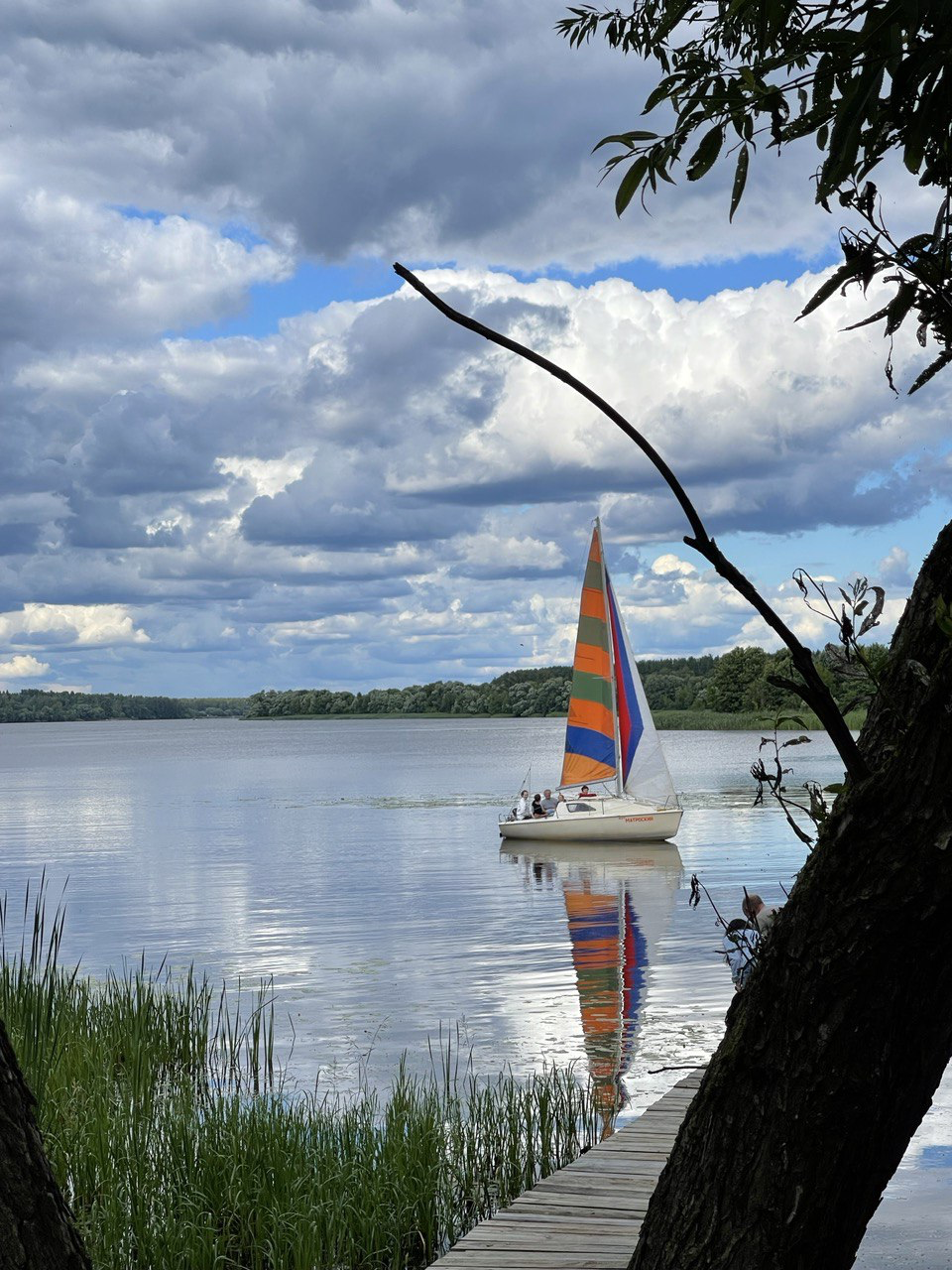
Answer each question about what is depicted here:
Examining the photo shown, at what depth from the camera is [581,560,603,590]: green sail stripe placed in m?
38.2

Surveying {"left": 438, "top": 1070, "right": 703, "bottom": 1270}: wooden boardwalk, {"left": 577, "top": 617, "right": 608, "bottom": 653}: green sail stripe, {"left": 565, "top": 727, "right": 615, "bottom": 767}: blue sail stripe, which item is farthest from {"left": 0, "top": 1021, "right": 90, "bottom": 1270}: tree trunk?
{"left": 577, "top": 617, "right": 608, "bottom": 653}: green sail stripe

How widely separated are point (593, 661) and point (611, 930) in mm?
11655

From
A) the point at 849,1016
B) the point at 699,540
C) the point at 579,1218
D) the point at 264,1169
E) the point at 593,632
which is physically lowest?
the point at 264,1169

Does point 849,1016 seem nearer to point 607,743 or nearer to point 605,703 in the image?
point 605,703

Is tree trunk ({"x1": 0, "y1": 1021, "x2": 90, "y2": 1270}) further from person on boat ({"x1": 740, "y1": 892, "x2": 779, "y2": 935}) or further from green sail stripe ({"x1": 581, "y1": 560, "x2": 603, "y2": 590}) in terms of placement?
green sail stripe ({"x1": 581, "y1": 560, "x2": 603, "y2": 590})

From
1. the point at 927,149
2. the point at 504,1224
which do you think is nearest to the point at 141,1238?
the point at 504,1224

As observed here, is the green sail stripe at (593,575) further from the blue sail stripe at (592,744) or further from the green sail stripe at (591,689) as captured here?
the blue sail stripe at (592,744)

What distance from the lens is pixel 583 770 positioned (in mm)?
38781

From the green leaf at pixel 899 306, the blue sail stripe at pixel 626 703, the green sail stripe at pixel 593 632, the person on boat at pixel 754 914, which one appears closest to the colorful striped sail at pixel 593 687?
the green sail stripe at pixel 593 632

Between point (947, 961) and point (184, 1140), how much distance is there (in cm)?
634

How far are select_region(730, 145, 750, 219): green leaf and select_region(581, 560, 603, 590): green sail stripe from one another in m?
36.0

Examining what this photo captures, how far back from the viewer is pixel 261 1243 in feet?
23.0

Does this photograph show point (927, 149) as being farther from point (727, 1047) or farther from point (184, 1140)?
point (184, 1140)

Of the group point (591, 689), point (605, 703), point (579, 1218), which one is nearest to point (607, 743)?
point (605, 703)
